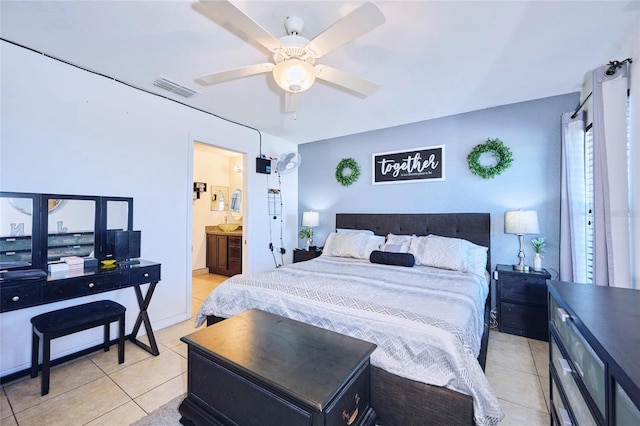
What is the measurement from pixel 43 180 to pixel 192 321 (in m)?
2.00

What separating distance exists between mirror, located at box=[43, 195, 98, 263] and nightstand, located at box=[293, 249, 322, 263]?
8.71 feet

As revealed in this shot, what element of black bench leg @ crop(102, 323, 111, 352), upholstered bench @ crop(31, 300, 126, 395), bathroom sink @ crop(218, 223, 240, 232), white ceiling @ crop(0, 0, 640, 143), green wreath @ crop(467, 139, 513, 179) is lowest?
black bench leg @ crop(102, 323, 111, 352)

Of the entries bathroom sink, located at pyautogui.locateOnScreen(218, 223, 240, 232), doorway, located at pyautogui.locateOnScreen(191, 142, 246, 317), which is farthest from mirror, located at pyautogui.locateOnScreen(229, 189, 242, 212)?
bathroom sink, located at pyautogui.locateOnScreen(218, 223, 240, 232)

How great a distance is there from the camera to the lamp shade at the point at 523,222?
2764 millimetres

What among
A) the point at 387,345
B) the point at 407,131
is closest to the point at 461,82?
the point at 407,131

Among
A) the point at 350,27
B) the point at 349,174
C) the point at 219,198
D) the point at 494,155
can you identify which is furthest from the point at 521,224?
the point at 219,198

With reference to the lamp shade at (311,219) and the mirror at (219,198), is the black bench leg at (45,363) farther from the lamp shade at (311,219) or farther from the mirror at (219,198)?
the mirror at (219,198)

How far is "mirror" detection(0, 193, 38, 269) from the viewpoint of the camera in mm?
2029

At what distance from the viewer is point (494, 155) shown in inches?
126

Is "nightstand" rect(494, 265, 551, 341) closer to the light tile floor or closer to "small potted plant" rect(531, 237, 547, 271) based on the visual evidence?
"small potted plant" rect(531, 237, 547, 271)

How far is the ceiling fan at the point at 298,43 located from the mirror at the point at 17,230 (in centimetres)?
179

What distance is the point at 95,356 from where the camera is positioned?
95.2 inches

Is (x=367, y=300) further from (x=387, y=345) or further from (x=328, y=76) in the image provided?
(x=328, y=76)

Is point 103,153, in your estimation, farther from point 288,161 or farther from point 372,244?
point 372,244
